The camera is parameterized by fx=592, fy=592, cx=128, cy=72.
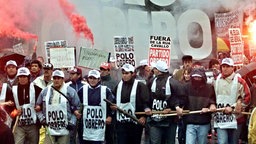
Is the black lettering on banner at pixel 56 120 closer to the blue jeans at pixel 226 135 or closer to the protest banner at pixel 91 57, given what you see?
the blue jeans at pixel 226 135

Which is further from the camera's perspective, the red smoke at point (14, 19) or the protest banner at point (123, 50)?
the red smoke at point (14, 19)

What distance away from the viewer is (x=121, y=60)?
12961 millimetres

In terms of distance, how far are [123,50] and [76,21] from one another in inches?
171

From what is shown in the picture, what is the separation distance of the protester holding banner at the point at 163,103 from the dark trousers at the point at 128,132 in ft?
0.99

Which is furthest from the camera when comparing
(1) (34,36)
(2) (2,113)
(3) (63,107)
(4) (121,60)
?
(1) (34,36)

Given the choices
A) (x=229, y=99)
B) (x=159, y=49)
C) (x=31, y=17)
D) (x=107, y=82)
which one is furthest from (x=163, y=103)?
(x=31, y=17)

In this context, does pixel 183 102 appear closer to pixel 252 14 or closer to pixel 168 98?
pixel 168 98

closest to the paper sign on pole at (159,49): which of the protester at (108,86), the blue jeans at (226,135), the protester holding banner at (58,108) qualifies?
the protester at (108,86)

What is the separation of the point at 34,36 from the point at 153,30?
3.96 meters

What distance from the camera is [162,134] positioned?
10.5 meters

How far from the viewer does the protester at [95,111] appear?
32.2ft

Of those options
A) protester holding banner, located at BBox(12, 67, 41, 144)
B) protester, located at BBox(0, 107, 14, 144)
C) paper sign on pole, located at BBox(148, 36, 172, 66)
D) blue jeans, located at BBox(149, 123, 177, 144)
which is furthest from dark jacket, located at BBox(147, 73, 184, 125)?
protester, located at BBox(0, 107, 14, 144)

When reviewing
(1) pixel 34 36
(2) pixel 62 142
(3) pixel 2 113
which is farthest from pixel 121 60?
(3) pixel 2 113

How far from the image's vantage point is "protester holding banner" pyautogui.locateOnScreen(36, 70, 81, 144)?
379 inches
